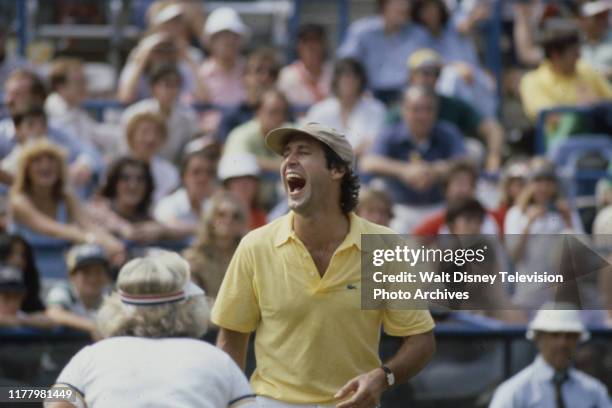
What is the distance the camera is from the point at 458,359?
763 cm

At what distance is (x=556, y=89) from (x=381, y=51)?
Result: 1.35 metres

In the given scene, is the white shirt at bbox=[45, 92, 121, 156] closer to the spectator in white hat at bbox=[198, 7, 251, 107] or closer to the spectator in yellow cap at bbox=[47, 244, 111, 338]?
the spectator in white hat at bbox=[198, 7, 251, 107]

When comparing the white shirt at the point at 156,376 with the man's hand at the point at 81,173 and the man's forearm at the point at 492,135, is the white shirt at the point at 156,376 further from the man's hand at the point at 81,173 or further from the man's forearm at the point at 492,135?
the man's forearm at the point at 492,135

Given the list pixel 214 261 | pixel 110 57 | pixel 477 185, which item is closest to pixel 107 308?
pixel 214 261

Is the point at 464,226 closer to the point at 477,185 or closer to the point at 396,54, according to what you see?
the point at 477,185

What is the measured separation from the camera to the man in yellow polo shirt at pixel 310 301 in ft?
16.6

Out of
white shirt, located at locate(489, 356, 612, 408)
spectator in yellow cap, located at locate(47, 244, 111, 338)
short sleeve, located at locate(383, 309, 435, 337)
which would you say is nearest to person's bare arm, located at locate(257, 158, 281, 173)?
spectator in yellow cap, located at locate(47, 244, 111, 338)

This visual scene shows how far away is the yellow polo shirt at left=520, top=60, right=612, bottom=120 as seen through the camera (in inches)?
425

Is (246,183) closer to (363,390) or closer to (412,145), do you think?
(412,145)

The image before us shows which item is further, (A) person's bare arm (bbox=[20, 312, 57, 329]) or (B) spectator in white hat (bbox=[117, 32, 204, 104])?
(B) spectator in white hat (bbox=[117, 32, 204, 104])

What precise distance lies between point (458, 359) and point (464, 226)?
97 cm

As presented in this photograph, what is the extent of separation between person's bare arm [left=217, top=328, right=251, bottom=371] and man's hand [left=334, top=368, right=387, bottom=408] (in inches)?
19.0

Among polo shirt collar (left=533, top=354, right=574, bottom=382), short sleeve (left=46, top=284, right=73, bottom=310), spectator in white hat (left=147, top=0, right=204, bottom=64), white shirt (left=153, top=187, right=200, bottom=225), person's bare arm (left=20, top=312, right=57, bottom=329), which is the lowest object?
polo shirt collar (left=533, top=354, right=574, bottom=382)

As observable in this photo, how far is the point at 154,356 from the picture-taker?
4.20 metres
